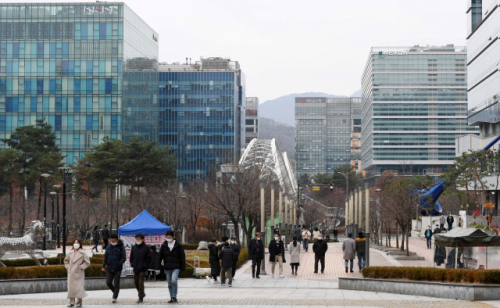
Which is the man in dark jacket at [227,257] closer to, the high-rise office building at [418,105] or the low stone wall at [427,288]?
the low stone wall at [427,288]

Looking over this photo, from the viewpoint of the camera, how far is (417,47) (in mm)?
137875

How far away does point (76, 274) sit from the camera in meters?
14.7

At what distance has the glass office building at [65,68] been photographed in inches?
4131

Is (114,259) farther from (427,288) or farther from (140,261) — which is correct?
(427,288)

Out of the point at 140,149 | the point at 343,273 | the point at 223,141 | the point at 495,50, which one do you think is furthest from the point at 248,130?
the point at 343,273

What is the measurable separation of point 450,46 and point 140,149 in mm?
87433

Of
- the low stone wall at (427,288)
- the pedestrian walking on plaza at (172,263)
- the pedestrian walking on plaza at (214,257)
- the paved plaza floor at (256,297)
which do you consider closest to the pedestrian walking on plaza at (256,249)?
the paved plaza floor at (256,297)

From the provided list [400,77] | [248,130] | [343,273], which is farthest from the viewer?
[248,130]

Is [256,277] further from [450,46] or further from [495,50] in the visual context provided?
[450,46]

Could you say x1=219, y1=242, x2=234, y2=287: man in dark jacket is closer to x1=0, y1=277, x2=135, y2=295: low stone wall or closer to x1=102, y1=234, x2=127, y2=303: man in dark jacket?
x1=0, y1=277, x2=135, y2=295: low stone wall

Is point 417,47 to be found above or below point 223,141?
above

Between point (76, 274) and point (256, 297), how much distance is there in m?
4.55

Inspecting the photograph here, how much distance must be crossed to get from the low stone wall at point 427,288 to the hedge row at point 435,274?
436mm

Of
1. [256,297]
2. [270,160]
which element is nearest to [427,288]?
[256,297]
